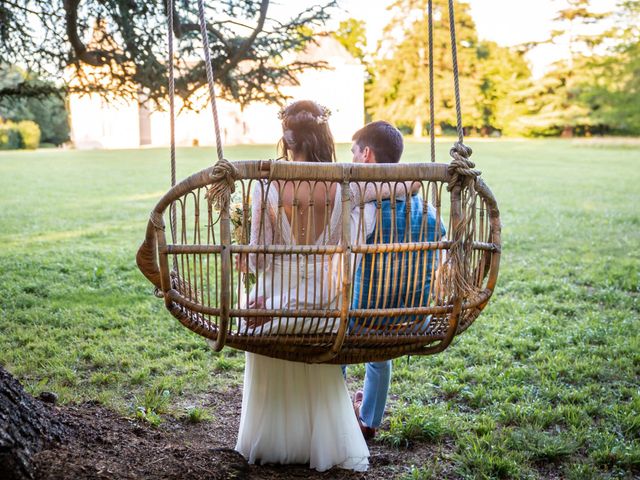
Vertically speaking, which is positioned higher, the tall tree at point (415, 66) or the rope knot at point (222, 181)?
the tall tree at point (415, 66)

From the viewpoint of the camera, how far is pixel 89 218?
10.2 metres

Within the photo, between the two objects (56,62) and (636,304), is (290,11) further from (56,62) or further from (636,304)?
(636,304)

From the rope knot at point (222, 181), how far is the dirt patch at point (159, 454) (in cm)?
88

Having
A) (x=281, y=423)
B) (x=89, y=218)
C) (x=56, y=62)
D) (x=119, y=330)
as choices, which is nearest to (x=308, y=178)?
(x=281, y=423)

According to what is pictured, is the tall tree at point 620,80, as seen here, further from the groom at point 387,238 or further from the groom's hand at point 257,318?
the groom's hand at point 257,318

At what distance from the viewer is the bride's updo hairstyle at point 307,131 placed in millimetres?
2387

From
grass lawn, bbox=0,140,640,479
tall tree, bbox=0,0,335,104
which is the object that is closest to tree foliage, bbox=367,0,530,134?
grass lawn, bbox=0,140,640,479

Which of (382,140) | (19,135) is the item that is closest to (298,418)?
(382,140)

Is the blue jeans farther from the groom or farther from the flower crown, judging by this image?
the flower crown

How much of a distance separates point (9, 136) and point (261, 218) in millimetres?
33358

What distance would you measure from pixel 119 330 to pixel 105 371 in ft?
2.36

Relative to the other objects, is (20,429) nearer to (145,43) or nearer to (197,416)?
(197,416)

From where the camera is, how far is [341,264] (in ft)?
6.95

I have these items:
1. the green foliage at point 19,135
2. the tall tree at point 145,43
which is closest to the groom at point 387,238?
the tall tree at point 145,43
